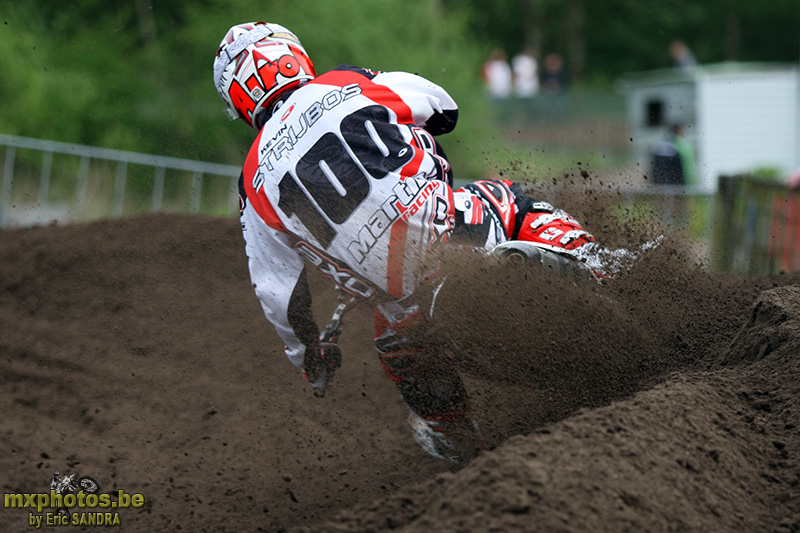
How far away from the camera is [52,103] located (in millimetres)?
12828

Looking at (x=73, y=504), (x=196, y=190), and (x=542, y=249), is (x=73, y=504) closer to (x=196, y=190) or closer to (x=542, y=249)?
(x=542, y=249)

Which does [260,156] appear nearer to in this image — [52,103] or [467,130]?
[52,103]

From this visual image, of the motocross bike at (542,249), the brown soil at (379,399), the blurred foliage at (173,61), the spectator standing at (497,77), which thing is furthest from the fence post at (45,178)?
the spectator standing at (497,77)

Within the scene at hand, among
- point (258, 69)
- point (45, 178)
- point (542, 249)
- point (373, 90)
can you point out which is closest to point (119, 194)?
point (45, 178)

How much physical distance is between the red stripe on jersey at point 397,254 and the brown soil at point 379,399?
260 mm

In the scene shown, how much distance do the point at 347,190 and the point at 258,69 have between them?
85cm

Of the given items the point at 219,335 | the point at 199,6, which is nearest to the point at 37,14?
the point at 199,6

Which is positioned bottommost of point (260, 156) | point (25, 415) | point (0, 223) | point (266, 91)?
point (25, 415)

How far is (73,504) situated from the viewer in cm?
446

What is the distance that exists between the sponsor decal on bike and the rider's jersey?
1.42 meters

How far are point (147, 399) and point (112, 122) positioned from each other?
7637 millimetres

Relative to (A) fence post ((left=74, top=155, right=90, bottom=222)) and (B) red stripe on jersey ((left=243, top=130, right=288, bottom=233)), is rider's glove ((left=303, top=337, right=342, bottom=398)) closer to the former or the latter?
(B) red stripe on jersey ((left=243, top=130, right=288, bottom=233))

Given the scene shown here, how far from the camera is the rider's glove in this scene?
14.2 feet

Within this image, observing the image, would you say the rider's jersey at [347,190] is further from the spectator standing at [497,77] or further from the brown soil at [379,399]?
the spectator standing at [497,77]
